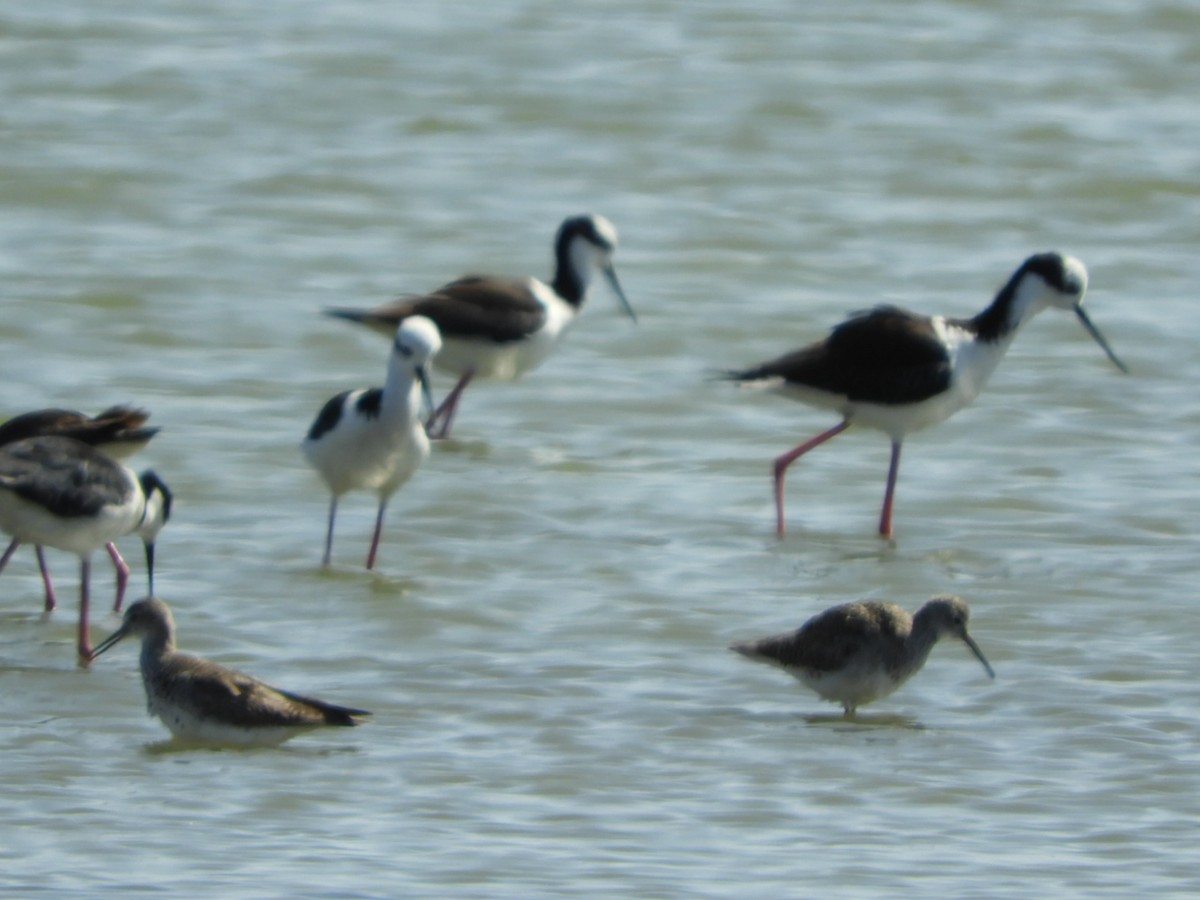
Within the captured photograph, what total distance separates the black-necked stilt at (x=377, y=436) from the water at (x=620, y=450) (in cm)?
32

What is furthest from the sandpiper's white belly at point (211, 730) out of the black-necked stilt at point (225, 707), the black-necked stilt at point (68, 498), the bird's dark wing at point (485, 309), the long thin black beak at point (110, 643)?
the bird's dark wing at point (485, 309)

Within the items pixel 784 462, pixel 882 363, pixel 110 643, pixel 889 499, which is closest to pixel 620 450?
pixel 784 462

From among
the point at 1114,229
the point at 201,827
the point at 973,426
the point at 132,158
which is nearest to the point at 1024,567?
the point at 973,426

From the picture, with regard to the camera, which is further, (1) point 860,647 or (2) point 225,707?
(1) point 860,647

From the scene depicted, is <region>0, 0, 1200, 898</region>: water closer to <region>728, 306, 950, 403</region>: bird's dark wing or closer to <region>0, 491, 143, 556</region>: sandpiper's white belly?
<region>0, 491, 143, 556</region>: sandpiper's white belly

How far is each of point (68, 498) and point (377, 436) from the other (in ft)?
5.41

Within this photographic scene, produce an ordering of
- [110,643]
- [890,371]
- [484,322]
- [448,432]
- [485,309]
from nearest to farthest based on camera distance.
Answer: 1. [110,643]
2. [890,371]
3. [448,432]
4. [484,322]
5. [485,309]

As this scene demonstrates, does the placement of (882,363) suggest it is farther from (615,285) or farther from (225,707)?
(225,707)

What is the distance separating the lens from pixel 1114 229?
16.0 meters

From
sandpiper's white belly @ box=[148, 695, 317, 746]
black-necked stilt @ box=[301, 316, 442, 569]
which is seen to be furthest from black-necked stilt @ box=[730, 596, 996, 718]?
black-necked stilt @ box=[301, 316, 442, 569]

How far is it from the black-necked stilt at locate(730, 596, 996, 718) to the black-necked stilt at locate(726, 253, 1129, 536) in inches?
102

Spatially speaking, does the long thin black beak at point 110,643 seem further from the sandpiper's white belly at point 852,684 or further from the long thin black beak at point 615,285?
the long thin black beak at point 615,285

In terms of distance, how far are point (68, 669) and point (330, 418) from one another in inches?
73.6

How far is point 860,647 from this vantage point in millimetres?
7656
